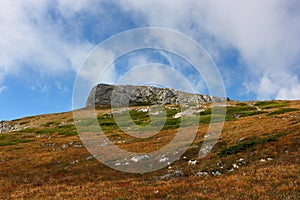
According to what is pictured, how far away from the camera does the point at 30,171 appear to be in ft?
109

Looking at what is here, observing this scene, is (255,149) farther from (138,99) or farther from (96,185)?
(138,99)

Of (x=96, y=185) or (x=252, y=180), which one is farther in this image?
(x=96, y=185)

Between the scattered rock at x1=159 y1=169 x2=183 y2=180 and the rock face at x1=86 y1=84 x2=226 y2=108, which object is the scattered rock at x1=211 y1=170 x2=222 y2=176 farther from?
the rock face at x1=86 y1=84 x2=226 y2=108

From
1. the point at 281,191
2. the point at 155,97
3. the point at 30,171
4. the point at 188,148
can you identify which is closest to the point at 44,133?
the point at 30,171

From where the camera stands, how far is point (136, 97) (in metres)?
167

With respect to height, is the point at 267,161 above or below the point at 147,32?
below

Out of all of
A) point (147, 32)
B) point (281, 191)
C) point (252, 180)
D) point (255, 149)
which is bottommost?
point (281, 191)

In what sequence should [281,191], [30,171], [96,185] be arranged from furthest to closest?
[30,171] → [96,185] → [281,191]

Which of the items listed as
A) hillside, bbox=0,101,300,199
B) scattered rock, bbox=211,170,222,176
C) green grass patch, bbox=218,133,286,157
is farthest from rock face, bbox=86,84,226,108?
scattered rock, bbox=211,170,222,176

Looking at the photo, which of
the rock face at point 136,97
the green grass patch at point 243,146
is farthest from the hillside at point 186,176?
the rock face at point 136,97

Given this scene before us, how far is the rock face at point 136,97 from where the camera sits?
158m

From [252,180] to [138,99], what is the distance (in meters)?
150

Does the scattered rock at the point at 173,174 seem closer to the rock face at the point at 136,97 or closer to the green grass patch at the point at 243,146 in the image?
the green grass patch at the point at 243,146

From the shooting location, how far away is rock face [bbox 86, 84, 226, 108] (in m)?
158
